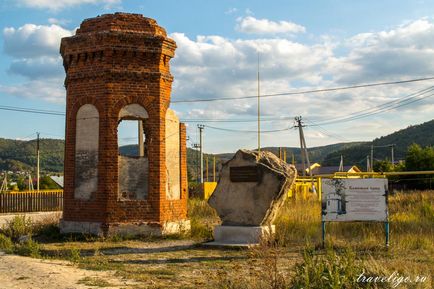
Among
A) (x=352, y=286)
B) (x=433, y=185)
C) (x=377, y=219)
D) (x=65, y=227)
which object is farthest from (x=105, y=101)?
(x=433, y=185)

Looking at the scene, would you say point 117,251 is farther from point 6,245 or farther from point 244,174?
point 244,174

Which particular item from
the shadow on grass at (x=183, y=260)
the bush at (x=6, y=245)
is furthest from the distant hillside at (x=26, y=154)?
the shadow on grass at (x=183, y=260)

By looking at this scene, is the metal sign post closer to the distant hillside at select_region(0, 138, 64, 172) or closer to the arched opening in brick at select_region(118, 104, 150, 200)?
the arched opening in brick at select_region(118, 104, 150, 200)

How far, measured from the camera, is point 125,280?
8250 mm

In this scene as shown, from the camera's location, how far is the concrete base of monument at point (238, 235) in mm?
12217

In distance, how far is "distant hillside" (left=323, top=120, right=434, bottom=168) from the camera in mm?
93500

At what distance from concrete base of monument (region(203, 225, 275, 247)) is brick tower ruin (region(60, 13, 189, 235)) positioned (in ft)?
6.92

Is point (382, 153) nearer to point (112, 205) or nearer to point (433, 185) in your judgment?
point (433, 185)

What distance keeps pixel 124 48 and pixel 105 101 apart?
62.7 inches

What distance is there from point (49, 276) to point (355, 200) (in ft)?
22.8

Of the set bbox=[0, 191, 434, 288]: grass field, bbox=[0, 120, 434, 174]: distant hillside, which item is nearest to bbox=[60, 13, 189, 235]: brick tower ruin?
bbox=[0, 191, 434, 288]: grass field

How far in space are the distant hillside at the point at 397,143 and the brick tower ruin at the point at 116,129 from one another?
265 ft

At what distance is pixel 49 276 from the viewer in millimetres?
8422

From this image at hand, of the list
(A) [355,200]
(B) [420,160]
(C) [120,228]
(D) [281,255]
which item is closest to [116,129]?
(C) [120,228]
